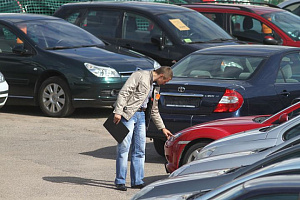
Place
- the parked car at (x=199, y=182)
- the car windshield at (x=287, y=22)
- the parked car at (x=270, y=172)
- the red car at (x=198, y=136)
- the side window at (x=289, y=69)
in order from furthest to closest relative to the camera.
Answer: the car windshield at (x=287, y=22) → the side window at (x=289, y=69) → the red car at (x=198, y=136) → the parked car at (x=199, y=182) → the parked car at (x=270, y=172)

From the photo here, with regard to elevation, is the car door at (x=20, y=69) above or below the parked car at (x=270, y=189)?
below

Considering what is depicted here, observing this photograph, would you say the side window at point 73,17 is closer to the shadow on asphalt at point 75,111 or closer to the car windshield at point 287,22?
the shadow on asphalt at point 75,111

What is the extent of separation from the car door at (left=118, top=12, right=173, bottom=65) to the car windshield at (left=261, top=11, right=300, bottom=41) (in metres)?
2.98

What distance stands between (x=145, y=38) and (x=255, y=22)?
295cm

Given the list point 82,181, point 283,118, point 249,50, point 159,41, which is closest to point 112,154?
point 82,181

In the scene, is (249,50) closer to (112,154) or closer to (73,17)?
(112,154)

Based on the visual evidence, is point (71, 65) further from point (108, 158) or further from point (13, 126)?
point (108, 158)

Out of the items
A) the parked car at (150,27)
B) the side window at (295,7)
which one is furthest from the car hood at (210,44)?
the side window at (295,7)

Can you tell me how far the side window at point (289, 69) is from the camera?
9.62 metres

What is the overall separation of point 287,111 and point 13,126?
5.43 metres

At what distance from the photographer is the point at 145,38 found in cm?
1420

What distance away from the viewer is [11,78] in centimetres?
1299

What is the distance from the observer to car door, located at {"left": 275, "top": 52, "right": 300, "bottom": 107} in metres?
9.42

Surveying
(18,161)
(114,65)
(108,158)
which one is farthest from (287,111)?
(114,65)
